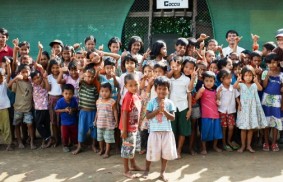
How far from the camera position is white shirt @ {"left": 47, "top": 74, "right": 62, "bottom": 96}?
479cm

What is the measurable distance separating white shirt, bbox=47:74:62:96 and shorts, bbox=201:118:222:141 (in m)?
1.93

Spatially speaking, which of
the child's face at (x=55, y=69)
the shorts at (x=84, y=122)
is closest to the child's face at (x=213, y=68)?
the shorts at (x=84, y=122)

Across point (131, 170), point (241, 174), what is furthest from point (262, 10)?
point (131, 170)

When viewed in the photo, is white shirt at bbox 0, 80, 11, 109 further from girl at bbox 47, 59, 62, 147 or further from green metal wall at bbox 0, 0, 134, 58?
green metal wall at bbox 0, 0, 134, 58

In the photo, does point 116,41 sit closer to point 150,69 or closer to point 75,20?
point 150,69

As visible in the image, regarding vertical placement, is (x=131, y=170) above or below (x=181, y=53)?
below

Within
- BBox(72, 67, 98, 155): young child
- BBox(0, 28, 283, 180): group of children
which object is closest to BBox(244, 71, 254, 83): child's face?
BBox(0, 28, 283, 180): group of children

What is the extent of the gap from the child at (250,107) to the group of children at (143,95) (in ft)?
0.04

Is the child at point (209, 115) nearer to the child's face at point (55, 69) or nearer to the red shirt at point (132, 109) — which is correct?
the red shirt at point (132, 109)

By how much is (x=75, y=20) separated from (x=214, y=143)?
3.67 meters

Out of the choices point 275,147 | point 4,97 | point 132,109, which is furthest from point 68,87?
point 275,147

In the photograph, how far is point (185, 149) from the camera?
4.78 m

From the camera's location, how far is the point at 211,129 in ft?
14.8

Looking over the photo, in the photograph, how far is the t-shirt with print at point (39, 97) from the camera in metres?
4.78
